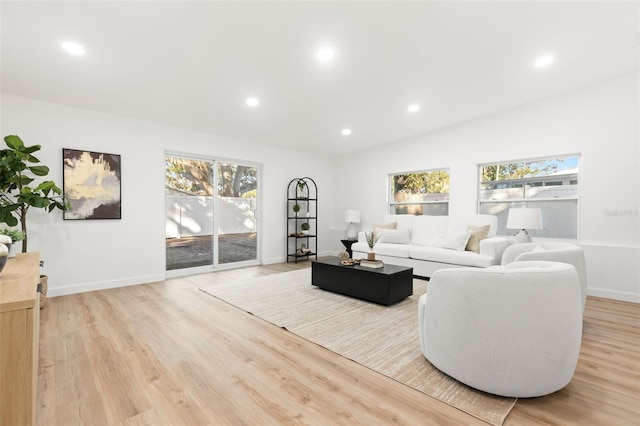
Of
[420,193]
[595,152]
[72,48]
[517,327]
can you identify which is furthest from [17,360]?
[420,193]

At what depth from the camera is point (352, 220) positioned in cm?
651

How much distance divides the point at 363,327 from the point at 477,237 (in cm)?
258

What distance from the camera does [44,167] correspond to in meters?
3.42

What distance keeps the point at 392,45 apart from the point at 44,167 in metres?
3.96

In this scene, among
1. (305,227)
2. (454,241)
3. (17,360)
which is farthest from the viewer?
(305,227)

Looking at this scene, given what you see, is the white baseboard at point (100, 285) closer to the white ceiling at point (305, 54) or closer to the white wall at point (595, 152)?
the white ceiling at point (305, 54)

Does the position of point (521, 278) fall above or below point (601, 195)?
below

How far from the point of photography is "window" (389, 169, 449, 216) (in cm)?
552

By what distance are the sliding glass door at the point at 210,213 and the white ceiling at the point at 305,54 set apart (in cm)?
106

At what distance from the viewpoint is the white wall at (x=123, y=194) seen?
3678mm

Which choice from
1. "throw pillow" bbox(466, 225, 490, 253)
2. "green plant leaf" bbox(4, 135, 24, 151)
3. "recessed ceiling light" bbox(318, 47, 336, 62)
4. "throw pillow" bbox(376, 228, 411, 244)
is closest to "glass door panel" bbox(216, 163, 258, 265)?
"throw pillow" bbox(376, 228, 411, 244)

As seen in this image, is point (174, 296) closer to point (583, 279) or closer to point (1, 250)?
point (1, 250)

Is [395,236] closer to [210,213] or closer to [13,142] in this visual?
[210,213]

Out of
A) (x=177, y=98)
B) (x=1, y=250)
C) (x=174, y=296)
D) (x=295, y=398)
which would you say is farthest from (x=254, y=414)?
(x=177, y=98)
